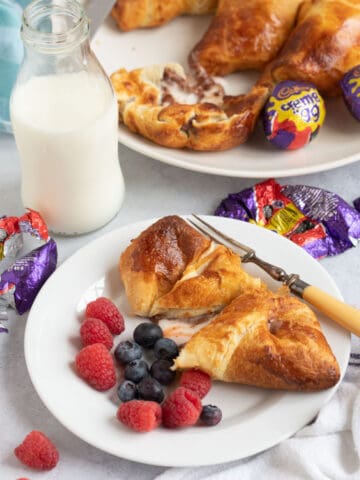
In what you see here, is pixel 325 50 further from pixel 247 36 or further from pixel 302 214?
pixel 302 214

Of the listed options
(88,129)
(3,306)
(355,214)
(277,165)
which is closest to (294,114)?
(277,165)

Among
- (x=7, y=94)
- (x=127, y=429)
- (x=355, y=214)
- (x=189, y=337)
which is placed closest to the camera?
(x=127, y=429)

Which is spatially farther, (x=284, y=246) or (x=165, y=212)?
(x=165, y=212)

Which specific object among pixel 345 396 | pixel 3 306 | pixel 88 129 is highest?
pixel 88 129

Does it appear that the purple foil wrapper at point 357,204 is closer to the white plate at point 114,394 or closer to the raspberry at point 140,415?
the white plate at point 114,394

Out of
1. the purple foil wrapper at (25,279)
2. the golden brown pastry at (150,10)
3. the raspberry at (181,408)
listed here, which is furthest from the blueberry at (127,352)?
the golden brown pastry at (150,10)

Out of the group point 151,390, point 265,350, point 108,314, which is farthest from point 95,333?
point 265,350

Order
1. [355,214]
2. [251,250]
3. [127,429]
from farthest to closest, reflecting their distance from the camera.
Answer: [355,214]
[251,250]
[127,429]

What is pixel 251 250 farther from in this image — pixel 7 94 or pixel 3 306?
pixel 7 94
